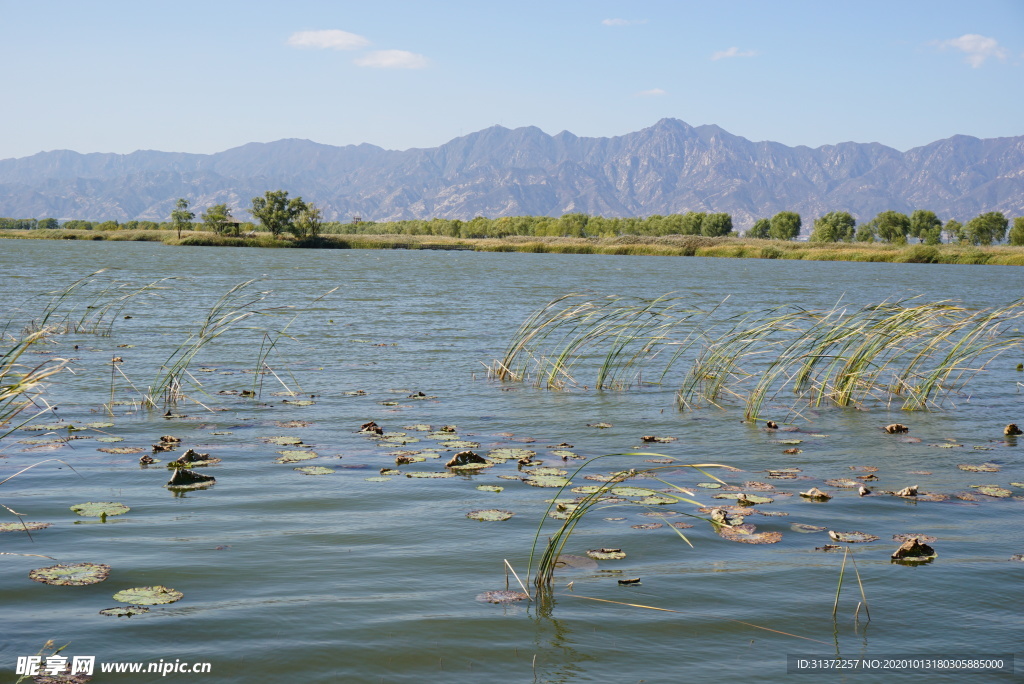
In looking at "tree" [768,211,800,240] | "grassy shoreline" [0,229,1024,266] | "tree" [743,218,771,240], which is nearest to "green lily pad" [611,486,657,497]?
"grassy shoreline" [0,229,1024,266]

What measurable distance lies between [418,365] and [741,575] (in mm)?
11217

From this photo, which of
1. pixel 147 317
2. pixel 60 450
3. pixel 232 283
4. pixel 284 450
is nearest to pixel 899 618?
pixel 284 450

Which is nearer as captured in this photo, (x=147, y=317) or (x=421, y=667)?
(x=421, y=667)

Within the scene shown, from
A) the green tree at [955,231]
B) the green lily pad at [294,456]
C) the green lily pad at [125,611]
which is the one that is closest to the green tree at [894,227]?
the green tree at [955,231]

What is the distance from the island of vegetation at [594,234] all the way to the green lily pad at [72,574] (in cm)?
10347

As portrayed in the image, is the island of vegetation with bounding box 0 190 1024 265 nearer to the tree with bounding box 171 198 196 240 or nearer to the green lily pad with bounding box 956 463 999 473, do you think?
the tree with bounding box 171 198 196 240

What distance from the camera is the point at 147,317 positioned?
953 inches

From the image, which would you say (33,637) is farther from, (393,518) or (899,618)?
(899,618)

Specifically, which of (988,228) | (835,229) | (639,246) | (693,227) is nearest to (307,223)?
(639,246)

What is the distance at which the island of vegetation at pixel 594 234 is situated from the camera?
357 feet

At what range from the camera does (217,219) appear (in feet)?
379

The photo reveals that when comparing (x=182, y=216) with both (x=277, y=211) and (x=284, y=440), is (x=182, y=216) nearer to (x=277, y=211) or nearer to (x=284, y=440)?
(x=277, y=211)

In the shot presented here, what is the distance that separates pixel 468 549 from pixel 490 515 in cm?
72

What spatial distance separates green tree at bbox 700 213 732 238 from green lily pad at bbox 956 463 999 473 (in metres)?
155
